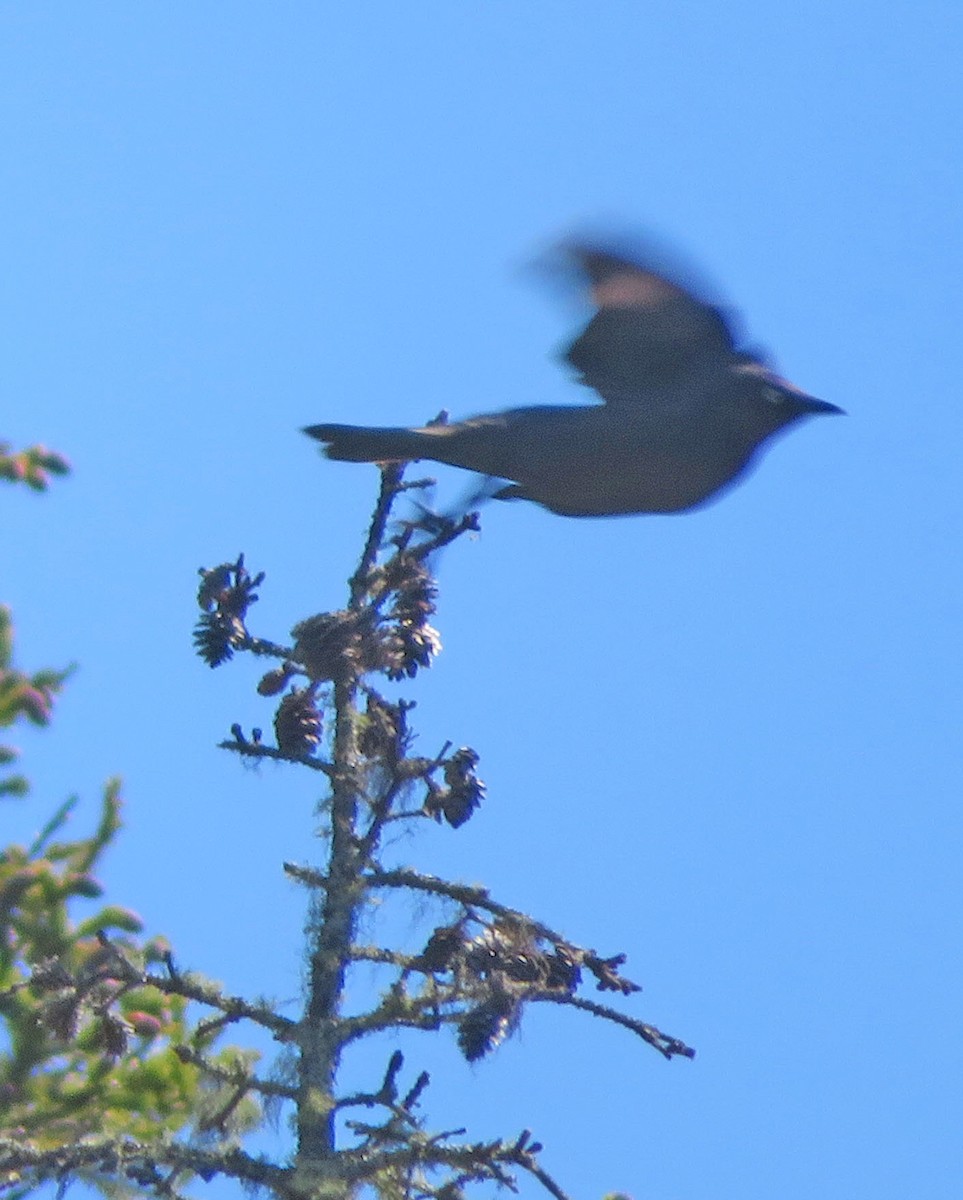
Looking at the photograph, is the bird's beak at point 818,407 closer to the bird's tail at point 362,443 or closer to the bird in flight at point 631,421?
the bird in flight at point 631,421

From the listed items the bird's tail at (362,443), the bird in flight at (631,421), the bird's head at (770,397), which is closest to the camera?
the bird's tail at (362,443)

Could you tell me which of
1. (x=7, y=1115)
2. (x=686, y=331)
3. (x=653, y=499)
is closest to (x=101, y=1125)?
(x=7, y=1115)

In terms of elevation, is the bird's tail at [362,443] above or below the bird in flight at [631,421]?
below

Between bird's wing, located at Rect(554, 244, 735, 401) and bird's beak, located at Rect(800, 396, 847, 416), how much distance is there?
0.90 ft

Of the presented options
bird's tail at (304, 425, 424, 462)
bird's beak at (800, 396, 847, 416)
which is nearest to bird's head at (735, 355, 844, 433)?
bird's beak at (800, 396, 847, 416)

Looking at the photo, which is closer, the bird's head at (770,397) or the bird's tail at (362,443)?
the bird's tail at (362,443)

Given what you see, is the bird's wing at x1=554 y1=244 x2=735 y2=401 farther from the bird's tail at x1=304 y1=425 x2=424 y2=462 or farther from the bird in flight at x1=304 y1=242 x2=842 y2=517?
the bird's tail at x1=304 y1=425 x2=424 y2=462

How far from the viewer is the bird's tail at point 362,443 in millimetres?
5121

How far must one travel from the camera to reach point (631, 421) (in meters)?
5.43

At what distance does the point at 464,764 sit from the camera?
4.45 m

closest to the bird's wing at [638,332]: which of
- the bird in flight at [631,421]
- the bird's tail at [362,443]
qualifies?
the bird in flight at [631,421]

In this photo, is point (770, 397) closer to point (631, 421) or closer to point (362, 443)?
point (631, 421)

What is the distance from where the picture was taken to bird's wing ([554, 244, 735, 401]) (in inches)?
219

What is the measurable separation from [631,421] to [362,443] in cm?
82
